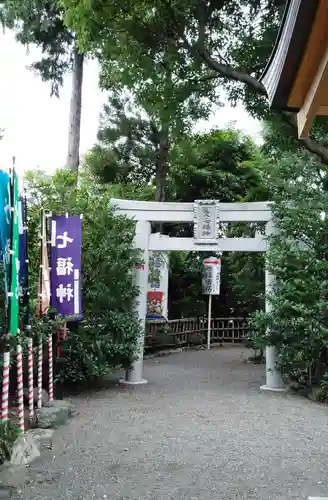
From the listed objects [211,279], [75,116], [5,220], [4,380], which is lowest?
[4,380]

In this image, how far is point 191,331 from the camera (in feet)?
60.0

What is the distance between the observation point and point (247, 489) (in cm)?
450

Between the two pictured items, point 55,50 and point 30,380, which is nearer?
point 30,380

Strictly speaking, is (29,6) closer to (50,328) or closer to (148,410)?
(50,328)

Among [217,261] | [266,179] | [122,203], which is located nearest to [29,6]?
[122,203]

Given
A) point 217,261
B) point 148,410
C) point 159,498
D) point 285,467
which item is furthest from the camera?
point 217,261

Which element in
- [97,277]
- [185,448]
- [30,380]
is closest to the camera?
[185,448]

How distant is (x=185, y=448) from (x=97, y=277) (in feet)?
13.8

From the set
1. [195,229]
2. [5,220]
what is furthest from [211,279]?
[5,220]

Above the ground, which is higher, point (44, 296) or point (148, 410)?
point (44, 296)

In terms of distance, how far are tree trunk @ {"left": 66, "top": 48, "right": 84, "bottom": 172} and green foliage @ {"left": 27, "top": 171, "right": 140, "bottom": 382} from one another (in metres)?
3.36

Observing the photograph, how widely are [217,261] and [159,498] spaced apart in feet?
44.2

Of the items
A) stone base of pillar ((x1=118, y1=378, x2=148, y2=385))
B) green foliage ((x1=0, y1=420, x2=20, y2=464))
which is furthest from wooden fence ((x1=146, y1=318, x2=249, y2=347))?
green foliage ((x1=0, y1=420, x2=20, y2=464))

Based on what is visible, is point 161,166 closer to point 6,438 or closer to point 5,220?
point 5,220
